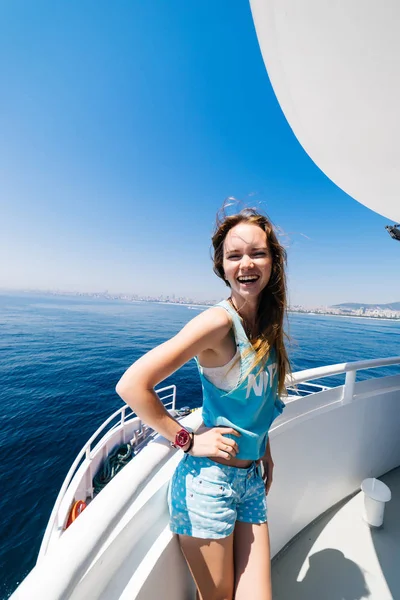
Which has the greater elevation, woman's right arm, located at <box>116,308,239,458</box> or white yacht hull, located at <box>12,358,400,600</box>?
woman's right arm, located at <box>116,308,239,458</box>

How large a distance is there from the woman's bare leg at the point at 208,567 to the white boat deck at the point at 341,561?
2.73 feet

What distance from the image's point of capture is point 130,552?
628 mm

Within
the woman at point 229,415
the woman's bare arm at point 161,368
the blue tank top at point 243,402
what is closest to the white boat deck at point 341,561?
the woman at point 229,415

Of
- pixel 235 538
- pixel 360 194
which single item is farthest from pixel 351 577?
pixel 360 194

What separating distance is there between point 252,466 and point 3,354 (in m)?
20.2

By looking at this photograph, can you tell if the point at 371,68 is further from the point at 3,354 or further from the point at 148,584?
the point at 3,354

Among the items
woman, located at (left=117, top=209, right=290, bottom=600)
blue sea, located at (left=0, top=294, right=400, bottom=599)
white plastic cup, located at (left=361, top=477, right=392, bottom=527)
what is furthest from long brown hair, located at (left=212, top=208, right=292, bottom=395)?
white plastic cup, located at (left=361, top=477, right=392, bottom=527)

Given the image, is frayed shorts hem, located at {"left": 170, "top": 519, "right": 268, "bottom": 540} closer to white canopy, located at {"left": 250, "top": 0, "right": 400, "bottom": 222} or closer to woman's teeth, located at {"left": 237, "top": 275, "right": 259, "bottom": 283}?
woman's teeth, located at {"left": 237, "top": 275, "right": 259, "bottom": 283}

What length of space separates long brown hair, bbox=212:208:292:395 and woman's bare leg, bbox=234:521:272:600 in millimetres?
438

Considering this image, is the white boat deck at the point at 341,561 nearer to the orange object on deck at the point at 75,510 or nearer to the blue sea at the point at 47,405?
the blue sea at the point at 47,405

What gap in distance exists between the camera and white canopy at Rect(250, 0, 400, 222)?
3.51 feet

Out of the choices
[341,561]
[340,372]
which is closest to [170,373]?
[340,372]

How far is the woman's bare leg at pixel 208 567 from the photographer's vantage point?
0.69 meters

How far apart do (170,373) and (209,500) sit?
16.5 inches
